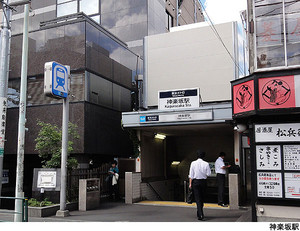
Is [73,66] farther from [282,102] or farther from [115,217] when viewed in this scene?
[282,102]

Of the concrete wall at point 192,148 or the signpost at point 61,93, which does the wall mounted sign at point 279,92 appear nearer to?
the signpost at point 61,93

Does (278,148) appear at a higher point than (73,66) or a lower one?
lower

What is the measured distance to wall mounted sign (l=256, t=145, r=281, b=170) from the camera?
25.9ft

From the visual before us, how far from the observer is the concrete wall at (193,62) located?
48.4 feet

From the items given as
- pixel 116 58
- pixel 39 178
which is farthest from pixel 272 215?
pixel 116 58

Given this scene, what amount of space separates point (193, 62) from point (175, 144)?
21.0ft

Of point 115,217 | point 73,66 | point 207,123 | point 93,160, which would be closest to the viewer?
Result: point 115,217

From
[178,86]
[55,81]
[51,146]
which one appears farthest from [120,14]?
[55,81]

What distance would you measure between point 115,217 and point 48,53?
8.44m

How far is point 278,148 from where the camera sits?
793 cm

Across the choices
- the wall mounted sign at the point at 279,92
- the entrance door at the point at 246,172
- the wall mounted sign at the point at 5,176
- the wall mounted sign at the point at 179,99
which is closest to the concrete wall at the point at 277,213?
the wall mounted sign at the point at 279,92

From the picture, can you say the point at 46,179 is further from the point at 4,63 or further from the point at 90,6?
the point at 90,6

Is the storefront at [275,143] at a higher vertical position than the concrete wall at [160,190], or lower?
higher

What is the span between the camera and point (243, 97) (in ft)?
28.1
